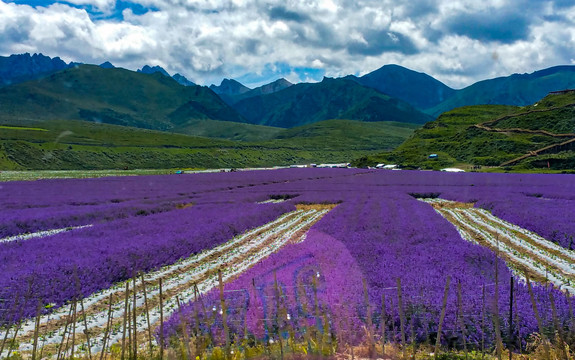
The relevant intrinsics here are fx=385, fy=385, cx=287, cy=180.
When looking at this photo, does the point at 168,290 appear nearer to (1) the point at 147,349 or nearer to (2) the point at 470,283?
(1) the point at 147,349

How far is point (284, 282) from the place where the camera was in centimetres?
1070

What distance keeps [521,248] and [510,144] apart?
107340mm

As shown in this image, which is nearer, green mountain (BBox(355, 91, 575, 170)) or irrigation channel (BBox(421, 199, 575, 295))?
irrigation channel (BBox(421, 199, 575, 295))

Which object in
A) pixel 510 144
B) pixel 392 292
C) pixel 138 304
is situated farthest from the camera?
pixel 510 144

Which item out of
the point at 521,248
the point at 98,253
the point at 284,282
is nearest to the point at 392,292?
the point at 284,282

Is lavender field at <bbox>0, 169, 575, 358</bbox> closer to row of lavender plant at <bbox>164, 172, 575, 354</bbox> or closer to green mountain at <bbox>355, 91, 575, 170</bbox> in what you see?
row of lavender plant at <bbox>164, 172, 575, 354</bbox>

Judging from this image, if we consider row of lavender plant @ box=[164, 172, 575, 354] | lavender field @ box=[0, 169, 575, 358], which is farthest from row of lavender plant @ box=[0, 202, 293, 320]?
row of lavender plant @ box=[164, 172, 575, 354]

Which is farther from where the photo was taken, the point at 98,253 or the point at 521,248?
the point at 521,248

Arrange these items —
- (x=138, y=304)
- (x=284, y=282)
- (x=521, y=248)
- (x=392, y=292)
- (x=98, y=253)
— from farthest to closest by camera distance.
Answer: (x=521, y=248) < (x=98, y=253) < (x=138, y=304) < (x=284, y=282) < (x=392, y=292)

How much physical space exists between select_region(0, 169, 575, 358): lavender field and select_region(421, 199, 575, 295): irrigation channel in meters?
0.12

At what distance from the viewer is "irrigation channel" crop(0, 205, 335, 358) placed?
8656 millimetres

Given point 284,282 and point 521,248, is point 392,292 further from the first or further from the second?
point 521,248

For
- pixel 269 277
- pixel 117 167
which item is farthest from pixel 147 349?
pixel 117 167

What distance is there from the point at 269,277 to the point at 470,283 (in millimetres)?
5614
